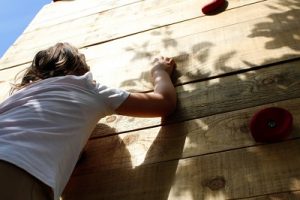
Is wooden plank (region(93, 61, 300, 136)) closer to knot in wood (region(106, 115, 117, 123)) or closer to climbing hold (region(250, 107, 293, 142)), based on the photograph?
knot in wood (region(106, 115, 117, 123))

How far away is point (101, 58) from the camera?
3.44 meters

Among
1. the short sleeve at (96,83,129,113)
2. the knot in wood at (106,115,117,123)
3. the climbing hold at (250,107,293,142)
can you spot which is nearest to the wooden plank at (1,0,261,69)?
the knot in wood at (106,115,117,123)

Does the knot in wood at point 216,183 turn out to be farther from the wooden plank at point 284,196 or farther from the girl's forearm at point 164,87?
the girl's forearm at point 164,87

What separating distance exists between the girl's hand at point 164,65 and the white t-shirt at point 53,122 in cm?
48

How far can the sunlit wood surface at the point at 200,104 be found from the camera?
2035mm

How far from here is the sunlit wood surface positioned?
204 centimetres

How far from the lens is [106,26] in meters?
3.94

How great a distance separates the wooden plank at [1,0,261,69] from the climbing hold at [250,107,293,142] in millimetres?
1400

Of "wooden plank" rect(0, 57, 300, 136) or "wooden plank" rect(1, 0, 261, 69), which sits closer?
"wooden plank" rect(0, 57, 300, 136)

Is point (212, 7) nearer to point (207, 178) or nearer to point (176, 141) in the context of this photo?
point (176, 141)

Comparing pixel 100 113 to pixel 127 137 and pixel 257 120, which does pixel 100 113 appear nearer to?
pixel 127 137

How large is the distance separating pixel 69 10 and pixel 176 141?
2.76m

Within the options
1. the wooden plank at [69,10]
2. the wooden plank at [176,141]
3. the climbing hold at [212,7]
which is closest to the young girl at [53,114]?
the wooden plank at [176,141]

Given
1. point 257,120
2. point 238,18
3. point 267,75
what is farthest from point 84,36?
point 257,120
